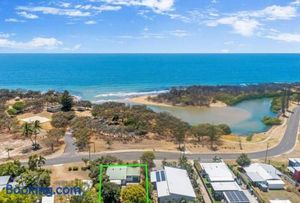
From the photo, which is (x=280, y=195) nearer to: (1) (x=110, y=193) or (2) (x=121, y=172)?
(2) (x=121, y=172)

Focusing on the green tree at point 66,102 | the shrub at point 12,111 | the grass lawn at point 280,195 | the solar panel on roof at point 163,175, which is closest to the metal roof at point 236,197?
the grass lawn at point 280,195

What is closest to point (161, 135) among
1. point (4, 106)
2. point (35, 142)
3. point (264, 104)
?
point (35, 142)

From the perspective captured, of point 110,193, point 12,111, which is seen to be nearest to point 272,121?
point 110,193

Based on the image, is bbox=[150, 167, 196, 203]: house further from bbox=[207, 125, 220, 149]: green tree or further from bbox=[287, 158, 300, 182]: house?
bbox=[207, 125, 220, 149]: green tree

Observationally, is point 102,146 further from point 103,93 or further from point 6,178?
point 103,93

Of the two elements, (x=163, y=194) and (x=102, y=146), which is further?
(x=102, y=146)
